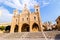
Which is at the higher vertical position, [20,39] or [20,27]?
[20,27]

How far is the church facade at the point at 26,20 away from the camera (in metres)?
41.5

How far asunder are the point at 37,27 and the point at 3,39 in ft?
70.9

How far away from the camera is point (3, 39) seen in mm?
23750

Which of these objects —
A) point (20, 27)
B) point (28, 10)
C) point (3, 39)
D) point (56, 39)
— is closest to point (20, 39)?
point (3, 39)

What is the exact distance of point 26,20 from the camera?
42812 millimetres

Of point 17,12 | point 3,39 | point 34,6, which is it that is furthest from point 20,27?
point 3,39

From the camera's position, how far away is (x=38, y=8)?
42.0m

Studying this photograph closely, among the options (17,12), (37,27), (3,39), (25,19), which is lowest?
(3,39)

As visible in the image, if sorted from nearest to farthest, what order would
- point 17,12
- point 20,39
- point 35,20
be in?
1. point 20,39
2. point 35,20
3. point 17,12

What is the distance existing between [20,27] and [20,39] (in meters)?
20.2

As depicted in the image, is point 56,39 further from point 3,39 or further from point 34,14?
point 34,14

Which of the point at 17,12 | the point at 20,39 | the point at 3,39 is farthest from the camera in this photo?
the point at 17,12

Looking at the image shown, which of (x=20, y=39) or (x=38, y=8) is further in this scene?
(x=38, y=8)

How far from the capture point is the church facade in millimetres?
41531
